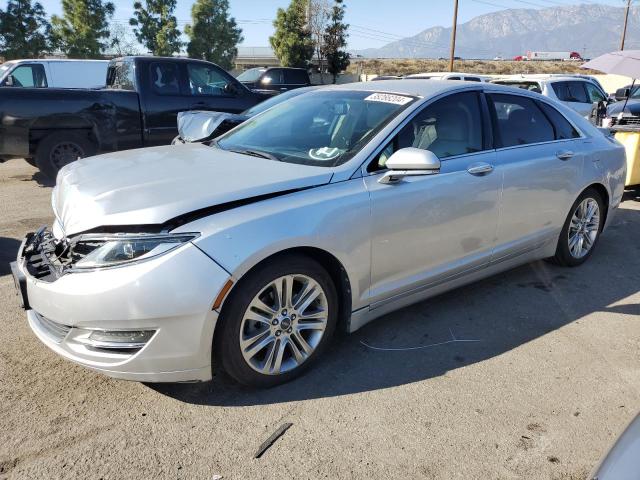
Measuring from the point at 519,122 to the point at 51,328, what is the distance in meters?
3.62

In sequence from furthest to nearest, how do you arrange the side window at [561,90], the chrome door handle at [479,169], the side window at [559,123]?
the side window at [561,90] → the side window at [559,123] → the chrome door handle at [479,169]

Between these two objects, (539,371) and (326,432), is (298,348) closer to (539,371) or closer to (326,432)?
(326,432)

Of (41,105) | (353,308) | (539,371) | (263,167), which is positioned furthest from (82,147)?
(539,371)

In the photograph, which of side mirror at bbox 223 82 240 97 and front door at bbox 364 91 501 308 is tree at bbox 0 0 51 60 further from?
front door at bbox 364 91 501 308

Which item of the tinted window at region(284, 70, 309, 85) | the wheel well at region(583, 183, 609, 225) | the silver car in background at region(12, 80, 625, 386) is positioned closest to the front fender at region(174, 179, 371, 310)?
the silver car in background at region(12, 80, 625, 386)

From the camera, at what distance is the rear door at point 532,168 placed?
4.04m

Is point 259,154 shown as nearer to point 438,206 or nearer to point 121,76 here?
point 438,206

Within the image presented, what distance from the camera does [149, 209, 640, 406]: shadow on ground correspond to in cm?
304

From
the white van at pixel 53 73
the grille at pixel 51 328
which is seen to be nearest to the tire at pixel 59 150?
the white van at pixel 53 73

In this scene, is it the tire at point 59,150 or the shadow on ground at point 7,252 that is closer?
the shadow on ground at point 7,252

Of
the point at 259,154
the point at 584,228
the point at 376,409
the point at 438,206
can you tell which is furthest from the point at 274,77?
the point at 376,409

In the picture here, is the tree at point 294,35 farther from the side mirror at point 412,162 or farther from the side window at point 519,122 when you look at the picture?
the side mirror at point 412,162

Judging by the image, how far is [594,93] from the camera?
A: 13.3 meters

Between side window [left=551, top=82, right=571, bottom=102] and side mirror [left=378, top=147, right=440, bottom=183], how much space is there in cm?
1038
